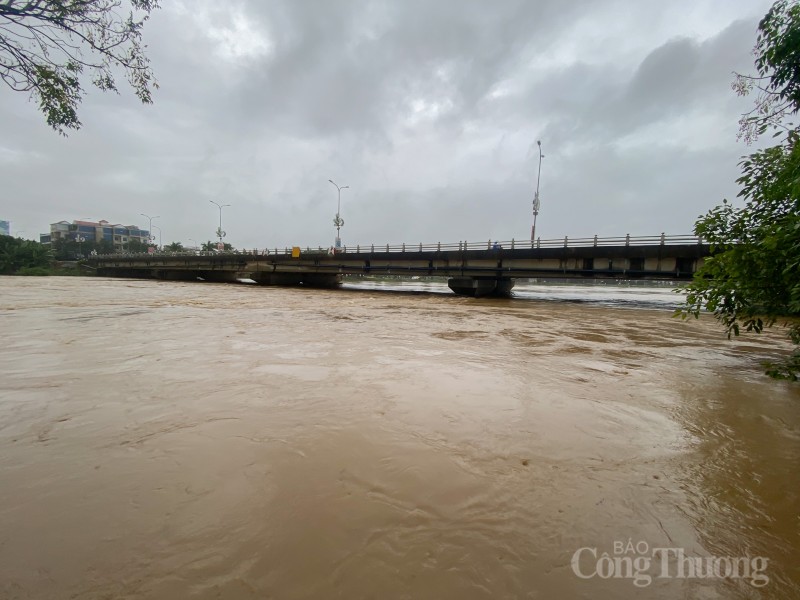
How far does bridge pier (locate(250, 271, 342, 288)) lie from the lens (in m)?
51.8

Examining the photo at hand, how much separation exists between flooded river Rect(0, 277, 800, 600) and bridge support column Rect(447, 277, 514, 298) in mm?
31197

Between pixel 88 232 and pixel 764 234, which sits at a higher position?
pixel 88 232

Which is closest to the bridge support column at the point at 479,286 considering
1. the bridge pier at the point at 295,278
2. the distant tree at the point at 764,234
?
the bridge pier at the point at 295,278

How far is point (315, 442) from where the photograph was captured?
3.93 m

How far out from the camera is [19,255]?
65375 millimetres

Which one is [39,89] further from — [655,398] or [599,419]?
[655,398]

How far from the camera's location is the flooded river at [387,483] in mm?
2176

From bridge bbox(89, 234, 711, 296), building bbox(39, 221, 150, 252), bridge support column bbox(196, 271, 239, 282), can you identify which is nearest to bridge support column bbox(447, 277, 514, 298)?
bridge bbox(89, 234, 711, 296)

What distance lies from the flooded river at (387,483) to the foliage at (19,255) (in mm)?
82661

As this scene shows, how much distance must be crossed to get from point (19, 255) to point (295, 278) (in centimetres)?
5456

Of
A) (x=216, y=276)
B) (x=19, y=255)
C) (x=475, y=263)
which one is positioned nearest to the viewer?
(x=475, y=263)

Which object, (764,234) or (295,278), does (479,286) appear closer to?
(295,278)

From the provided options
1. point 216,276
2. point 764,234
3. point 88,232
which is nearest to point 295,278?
point 216,276

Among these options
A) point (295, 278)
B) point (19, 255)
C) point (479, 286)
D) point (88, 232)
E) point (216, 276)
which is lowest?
point (216, 276)
